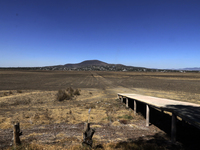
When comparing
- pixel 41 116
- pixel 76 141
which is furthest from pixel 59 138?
pixel 41 116

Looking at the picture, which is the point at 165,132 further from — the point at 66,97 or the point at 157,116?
the point at 66,97

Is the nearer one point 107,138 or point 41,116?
point 107,138

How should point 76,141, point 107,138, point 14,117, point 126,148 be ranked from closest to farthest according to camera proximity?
point 126,148
point 76,141
point 107,138
point 14,117

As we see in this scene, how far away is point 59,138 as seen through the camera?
4727 millimetres

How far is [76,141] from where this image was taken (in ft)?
14.6

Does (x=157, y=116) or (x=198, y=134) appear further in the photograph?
(x=157, y=116)

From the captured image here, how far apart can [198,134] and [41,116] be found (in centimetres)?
756

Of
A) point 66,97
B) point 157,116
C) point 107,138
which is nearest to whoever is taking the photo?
point 107,138

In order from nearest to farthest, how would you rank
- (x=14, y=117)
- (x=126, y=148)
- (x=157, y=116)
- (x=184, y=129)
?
(x=126, y=148) < (x=184, y=129) < (x=14, y=117) < (x=157, y=116)

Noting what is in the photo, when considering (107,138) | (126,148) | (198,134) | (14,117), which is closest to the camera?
(126,148)

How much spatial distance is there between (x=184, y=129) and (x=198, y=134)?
0.55 meters

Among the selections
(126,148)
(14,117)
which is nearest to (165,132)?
(126,148)

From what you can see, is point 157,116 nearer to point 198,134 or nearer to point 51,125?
point 198,134

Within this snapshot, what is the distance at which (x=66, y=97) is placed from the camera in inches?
479
